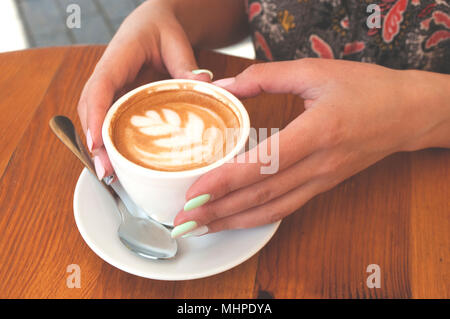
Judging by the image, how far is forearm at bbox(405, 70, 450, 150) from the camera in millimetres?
681

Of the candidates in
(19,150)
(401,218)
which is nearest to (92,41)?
(19,150)

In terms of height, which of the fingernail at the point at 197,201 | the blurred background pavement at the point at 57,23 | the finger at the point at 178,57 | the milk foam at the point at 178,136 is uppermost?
the finger at the point at 178,57

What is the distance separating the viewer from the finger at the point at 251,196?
0.60m

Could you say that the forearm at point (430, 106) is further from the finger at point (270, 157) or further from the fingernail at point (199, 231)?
the fingernail at point (199, 231)

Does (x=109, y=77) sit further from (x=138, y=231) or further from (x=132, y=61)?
(x=138, y=231)

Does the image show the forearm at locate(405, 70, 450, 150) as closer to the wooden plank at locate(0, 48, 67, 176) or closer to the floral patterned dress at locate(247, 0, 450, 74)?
the floral patterned dress at locate(247, 0, 450, 74)

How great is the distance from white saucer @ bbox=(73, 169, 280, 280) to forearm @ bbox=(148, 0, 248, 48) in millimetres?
426

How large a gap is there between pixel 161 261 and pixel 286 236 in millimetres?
190

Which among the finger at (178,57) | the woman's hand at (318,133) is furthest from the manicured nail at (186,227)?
the finger at (178,57)

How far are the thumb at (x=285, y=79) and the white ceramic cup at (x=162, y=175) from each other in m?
0.04

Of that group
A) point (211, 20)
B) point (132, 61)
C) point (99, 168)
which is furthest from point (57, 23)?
point (99, 168)

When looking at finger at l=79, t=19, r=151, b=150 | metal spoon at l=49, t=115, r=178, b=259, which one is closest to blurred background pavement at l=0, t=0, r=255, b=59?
finger at l=79, t=19, r=151, b=150

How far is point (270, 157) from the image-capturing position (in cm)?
58

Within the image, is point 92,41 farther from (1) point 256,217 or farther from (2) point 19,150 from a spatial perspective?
(1) point 256,217
